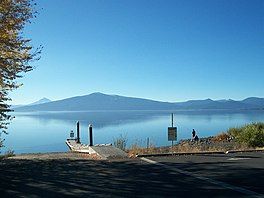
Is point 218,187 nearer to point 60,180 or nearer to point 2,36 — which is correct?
point 60,180

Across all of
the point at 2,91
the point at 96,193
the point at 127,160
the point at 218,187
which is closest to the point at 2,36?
the point at 2,91

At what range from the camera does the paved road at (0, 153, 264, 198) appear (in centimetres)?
858

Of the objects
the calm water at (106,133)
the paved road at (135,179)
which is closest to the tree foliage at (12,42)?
the paved road at (135,179)

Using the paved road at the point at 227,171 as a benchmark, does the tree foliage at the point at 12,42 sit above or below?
above

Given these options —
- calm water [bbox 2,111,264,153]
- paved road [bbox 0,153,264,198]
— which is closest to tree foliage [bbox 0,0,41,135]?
paved road [bbox 0,153,264,198]

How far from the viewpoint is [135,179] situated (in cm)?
1004

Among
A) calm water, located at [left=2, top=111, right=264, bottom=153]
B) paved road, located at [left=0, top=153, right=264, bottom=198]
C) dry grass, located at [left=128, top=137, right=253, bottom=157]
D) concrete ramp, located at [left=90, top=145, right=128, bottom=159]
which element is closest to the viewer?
paved road, located at [left=0, top=153, right=264, bottom=198]

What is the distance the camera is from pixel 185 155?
1603 centimetres

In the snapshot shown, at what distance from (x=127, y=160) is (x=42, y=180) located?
456cm

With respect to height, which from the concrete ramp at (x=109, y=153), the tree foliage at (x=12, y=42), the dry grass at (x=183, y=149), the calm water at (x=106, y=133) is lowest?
the calm water at (x=106, y=133)

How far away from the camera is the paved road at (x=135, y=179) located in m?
8.58

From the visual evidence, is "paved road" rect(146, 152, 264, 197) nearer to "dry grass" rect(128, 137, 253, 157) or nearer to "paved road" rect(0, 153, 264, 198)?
"paved road" rect(0, 153, 264, 198)

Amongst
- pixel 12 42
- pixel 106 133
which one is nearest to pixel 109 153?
pixel 12 42

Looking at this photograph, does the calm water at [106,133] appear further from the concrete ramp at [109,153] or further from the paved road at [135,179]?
the paved road at [135,179]
